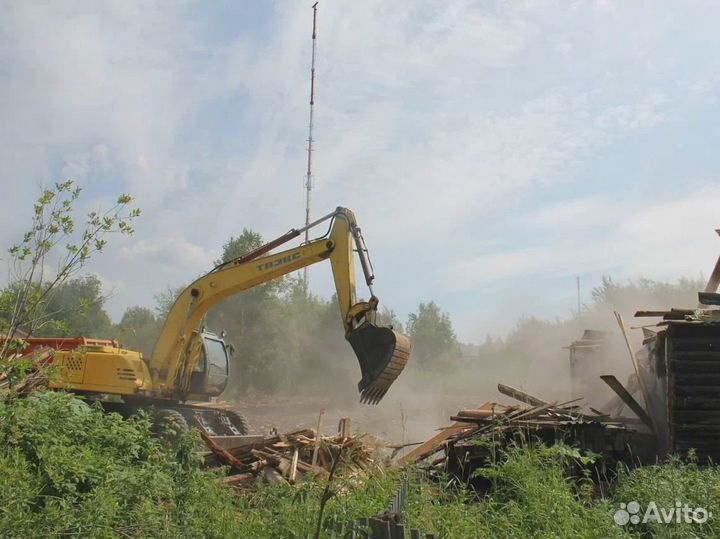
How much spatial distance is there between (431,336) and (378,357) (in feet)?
126

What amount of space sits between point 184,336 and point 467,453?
20.6ft

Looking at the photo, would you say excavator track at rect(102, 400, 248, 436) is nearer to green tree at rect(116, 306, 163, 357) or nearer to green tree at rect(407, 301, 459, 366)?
green tree at rect(116, 306, 163, 357)

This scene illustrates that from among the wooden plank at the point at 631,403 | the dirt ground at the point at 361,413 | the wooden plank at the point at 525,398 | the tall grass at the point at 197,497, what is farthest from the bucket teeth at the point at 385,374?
the dirt ground at the point at 361,413

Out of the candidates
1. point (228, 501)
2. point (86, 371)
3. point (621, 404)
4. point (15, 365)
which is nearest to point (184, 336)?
point (86, 371)

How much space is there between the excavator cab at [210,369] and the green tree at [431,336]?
33.4 m

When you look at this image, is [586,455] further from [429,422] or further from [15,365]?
[429,422]

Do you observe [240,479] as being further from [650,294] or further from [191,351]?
[650,294]

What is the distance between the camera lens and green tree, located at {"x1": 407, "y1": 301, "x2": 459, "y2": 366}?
4769 centimetres

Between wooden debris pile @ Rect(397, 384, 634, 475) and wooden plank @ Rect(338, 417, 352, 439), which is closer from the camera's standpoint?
wooden debris pile @ Rect(397, 384, 634, 475)

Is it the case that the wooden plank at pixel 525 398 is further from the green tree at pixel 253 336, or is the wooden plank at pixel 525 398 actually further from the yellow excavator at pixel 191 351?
the green tree at pixel 253 336

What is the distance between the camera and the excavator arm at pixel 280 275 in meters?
11.0

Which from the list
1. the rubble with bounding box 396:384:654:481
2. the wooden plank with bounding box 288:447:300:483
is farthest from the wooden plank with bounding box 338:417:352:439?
the rubble with bounding box 396:384:654:481

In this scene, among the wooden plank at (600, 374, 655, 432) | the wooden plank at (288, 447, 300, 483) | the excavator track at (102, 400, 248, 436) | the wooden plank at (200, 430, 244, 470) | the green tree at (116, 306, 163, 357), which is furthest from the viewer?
the green tree at (116, 306, 163, 357)

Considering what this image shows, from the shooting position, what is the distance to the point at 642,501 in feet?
24.1
